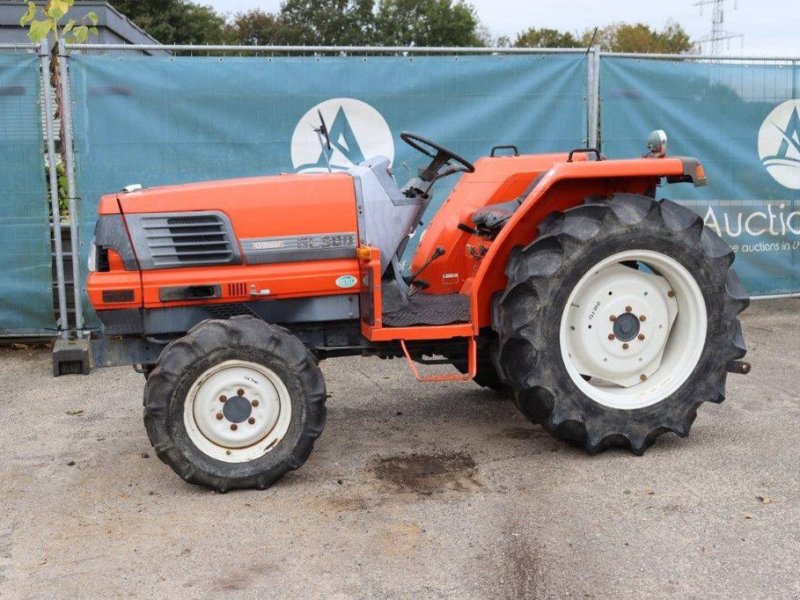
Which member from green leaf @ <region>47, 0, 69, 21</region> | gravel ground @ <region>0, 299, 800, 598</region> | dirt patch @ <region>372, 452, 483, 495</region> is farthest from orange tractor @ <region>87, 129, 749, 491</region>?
green leaf @ <region>47, 0, 69, 21</region>

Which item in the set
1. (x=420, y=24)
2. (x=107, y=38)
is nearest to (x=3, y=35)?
(x=107, y=38)

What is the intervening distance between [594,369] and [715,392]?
0.65 m

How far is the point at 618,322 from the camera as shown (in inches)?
197

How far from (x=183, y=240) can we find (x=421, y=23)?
56886 mm

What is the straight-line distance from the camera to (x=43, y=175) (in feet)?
25.0

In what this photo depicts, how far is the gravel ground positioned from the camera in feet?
11.8

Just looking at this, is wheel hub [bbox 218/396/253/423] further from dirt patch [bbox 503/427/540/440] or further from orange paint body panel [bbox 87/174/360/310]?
dirt patch [bbox 503/427/540/440]

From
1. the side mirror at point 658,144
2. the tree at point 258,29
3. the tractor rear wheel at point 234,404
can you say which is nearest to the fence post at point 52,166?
the tractor rear wheel at point 234,404

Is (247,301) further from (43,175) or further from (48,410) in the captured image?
(43,175)

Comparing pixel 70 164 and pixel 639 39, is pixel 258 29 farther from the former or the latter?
pixel 70 164

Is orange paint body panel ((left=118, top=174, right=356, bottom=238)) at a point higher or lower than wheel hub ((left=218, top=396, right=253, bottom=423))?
higher

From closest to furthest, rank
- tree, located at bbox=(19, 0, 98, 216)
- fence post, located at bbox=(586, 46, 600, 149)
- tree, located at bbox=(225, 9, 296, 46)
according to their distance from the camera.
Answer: tree, located at bbox=(19, 0, 98, 216)
fence post, located at bbox=(586, 46, 600, 149)
tree, located at bbox=(225, 9, 296, 46)

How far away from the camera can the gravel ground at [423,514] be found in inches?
142

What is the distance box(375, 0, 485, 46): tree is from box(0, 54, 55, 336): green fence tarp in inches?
2073
